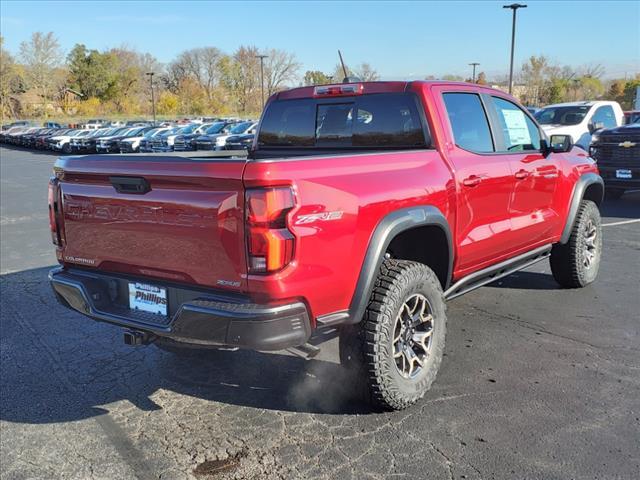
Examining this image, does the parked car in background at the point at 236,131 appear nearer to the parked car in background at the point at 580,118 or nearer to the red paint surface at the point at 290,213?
the parked car in background at the point at 580,118

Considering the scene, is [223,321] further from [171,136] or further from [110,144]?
[110,144]

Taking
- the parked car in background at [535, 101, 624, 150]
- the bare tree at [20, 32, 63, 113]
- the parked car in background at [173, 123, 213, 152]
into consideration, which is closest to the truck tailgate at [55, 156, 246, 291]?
the parked car in background at [535, 101, 624, 150]

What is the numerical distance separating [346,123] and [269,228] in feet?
5.94

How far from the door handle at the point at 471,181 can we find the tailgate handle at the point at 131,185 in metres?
2.05

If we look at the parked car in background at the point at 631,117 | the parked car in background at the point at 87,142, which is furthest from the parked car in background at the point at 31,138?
the parked car in background at the point at 631,117

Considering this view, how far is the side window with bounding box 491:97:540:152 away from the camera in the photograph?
4.65 metres

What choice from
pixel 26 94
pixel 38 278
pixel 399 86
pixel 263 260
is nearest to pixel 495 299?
pixel 399 86

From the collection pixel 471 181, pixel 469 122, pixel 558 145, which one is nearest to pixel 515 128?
pixel 558 145

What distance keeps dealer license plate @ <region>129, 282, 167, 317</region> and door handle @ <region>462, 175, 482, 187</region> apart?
2078 mm

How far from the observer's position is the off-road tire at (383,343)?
3213mm

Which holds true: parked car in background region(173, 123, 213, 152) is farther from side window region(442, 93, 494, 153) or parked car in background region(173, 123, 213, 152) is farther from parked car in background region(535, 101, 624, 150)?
side window region(442, 93, 494, 153)

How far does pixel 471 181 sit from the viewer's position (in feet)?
12.9

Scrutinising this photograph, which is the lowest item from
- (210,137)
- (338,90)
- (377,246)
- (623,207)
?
(623,207)

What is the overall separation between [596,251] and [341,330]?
3814 mm
